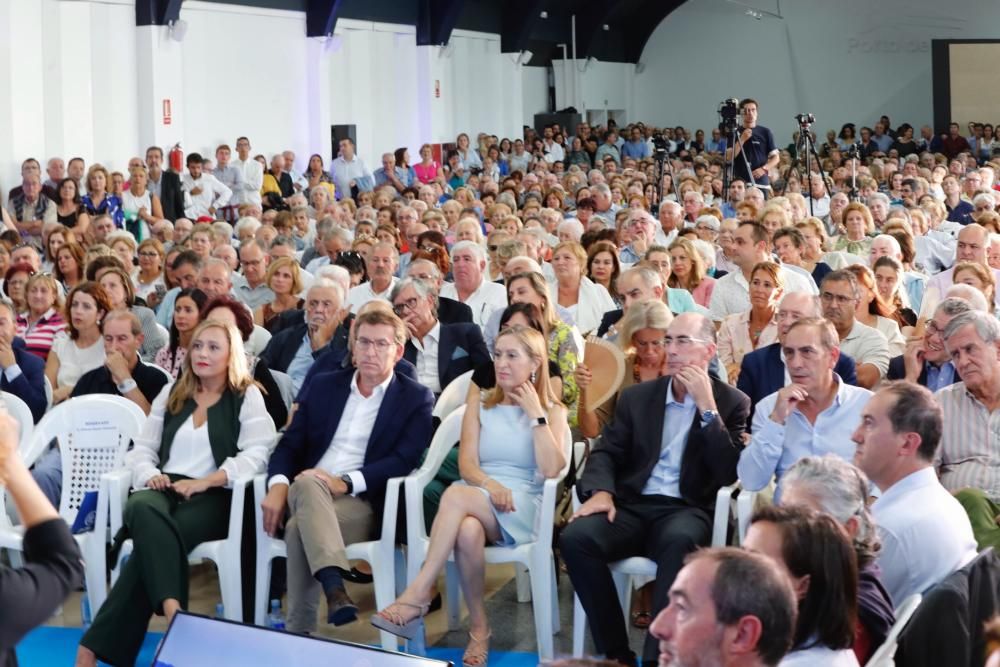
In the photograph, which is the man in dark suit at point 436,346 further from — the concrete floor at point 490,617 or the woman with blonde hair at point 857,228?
the woman with blonde hair at point 857,228

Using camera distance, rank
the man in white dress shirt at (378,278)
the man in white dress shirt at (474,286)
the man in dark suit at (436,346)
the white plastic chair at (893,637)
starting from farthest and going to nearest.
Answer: the man in white dress shirt at (378,278), the man in white dress shirt at (474,286), the man in dark suit at (436,346), the white plastic chair at (893,637)

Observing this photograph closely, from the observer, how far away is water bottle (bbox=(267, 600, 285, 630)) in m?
4.78

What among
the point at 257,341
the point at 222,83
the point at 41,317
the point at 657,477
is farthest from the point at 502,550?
the point at 222,83

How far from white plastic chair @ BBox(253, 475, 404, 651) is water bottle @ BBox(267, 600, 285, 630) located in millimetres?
116

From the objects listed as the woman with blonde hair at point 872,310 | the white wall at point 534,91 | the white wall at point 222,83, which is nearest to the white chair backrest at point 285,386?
the woman with blonde hair at point 872,310

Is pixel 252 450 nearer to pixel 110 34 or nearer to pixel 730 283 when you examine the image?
pixel 730 283

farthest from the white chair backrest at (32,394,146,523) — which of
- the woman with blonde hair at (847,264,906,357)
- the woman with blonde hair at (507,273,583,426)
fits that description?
the woman with blonde hair at (847,264,906,357)

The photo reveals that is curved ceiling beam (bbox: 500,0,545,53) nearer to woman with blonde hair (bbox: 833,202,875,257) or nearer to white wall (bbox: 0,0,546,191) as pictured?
white wall (bbox: 0,0,546,191)

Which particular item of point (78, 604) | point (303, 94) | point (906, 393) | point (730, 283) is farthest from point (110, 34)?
point (906, 393)

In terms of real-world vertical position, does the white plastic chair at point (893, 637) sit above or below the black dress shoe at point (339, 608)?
above

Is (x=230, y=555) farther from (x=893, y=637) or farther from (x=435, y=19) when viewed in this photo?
(x=435, y=19)

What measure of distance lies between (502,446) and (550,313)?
1017mm

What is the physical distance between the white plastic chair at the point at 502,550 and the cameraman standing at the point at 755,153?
311 inches

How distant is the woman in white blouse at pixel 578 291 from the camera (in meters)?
6.79
